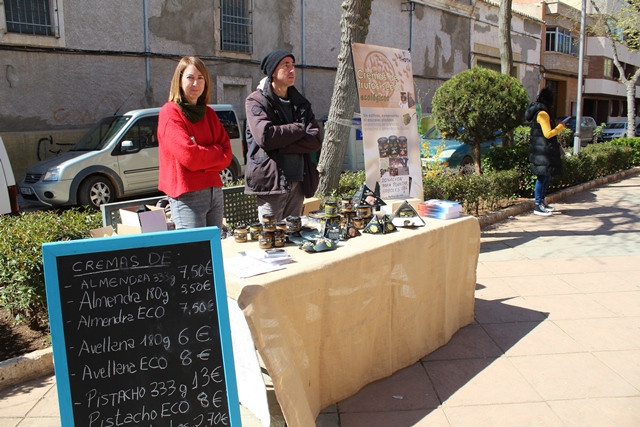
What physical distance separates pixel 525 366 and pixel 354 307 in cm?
134

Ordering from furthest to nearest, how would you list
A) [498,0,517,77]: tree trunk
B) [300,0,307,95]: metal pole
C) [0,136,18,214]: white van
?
1. [300,0,307,95]: metal pole
2. [498,0,517,77]: tree trunk
3. [0,136,18,214]: white van

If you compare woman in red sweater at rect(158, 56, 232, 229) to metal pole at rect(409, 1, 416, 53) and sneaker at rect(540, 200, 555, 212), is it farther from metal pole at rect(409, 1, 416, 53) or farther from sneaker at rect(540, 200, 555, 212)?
metal pole at rect(409, 1, 416, 53)

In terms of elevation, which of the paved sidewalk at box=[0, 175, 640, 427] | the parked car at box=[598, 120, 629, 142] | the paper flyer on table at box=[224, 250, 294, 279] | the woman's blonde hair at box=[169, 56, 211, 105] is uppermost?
the woman's blonde hair at box=[169, 56, 211, 105]

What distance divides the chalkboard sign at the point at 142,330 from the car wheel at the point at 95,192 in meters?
8.61

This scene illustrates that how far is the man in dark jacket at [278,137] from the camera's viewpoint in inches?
155

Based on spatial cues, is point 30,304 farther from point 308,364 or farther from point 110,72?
point 110,72

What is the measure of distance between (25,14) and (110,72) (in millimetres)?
2288

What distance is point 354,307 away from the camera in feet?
10.4

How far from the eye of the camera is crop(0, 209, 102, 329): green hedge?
379cm

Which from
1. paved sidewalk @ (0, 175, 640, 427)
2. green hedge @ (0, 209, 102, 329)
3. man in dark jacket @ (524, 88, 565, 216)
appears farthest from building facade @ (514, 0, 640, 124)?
green hedge @ (0, 209, 102, 329)

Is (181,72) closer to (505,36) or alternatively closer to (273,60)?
(273,60)

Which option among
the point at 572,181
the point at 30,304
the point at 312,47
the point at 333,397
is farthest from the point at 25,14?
the point at 333,397

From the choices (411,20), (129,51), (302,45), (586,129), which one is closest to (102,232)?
(129,51)

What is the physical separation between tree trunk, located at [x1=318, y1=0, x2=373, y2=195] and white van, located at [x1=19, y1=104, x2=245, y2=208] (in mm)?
5573
